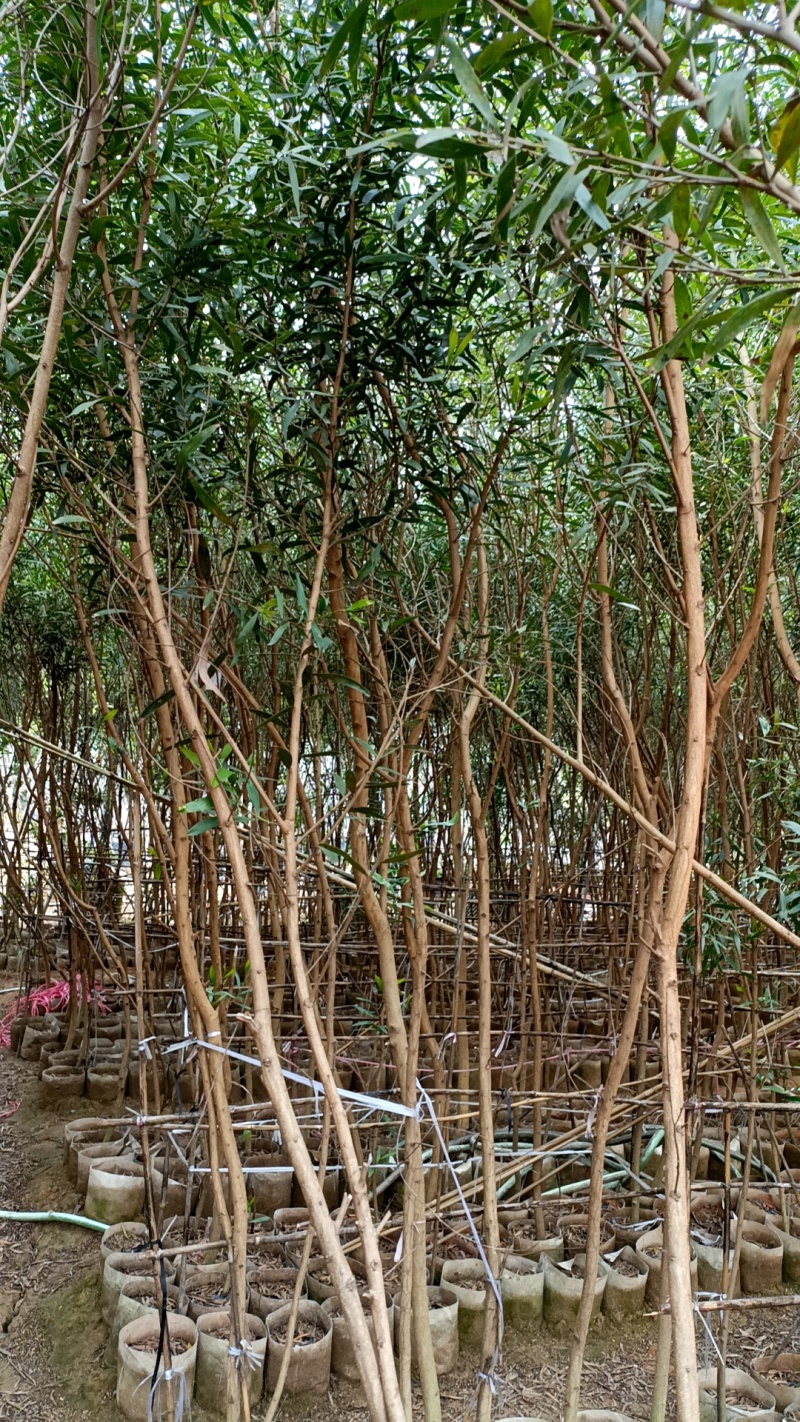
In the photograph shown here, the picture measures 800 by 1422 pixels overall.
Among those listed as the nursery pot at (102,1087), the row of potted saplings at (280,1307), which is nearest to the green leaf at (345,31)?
the row of potted saplings at (280,1307)

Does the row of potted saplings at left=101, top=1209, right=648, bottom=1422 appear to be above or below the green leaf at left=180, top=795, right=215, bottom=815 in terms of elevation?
below

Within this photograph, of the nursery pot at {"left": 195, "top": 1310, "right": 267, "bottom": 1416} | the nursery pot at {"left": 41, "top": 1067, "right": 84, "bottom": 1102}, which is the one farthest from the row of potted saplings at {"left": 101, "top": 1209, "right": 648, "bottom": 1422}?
the nursery pot at {"left": 41, "top": 1067, "right": 84, "bottom": 1102}

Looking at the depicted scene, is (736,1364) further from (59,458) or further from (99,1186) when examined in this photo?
(59,458)

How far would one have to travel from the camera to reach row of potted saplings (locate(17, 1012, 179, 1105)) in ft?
12.9

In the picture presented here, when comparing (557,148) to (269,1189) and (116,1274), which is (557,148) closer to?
(116,1274)

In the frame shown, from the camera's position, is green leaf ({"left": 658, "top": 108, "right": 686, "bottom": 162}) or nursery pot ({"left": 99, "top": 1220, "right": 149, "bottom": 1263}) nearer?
green leaf ({"left": 658, "top": 108, "right": 686, "bottom": 162})

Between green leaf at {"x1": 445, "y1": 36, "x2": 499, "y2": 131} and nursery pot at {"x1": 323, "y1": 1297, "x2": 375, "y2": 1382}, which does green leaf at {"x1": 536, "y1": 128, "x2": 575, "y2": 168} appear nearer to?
green leaf at {"x1": 445, "y1": 36, "x2": 499, "y2": 131}

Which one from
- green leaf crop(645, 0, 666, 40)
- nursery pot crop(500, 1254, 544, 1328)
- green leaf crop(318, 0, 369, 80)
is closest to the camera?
green leaf crop(645, 0, 666, 40)

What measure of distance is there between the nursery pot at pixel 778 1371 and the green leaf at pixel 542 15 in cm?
274

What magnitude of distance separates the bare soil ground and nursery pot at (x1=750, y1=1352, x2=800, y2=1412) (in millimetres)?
78

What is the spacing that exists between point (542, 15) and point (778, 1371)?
2984mm

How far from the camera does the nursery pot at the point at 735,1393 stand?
6.81 ft

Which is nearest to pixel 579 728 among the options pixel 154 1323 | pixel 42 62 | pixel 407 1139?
pixel 407 1139

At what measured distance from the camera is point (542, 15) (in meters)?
0.71
